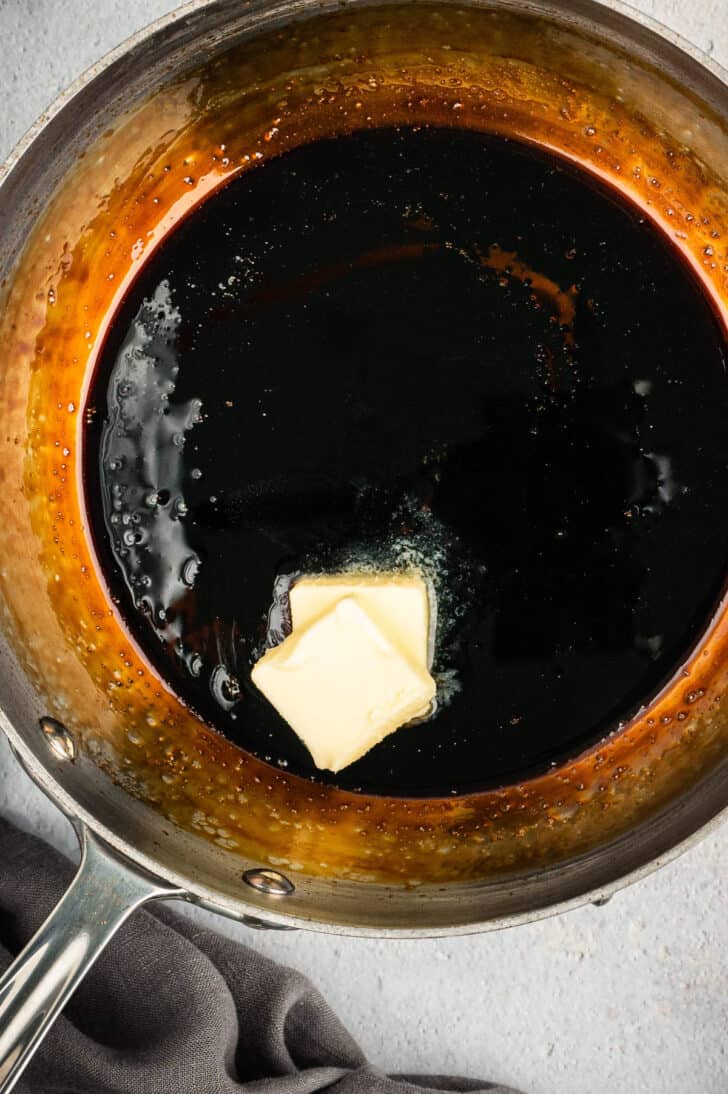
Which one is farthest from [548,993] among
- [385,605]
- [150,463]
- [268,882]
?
[150,463]

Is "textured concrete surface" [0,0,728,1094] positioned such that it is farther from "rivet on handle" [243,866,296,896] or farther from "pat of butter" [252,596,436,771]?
"pat of butter" [252,596,436,771]

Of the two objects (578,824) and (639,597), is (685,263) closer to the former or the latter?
(639,597)

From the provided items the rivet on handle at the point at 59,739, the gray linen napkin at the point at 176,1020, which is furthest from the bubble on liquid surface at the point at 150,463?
the gray linen napkin at the point at 176,1020

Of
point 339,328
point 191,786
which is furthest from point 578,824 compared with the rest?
point 339,328

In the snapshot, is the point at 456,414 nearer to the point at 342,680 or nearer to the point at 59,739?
the point at 342,680

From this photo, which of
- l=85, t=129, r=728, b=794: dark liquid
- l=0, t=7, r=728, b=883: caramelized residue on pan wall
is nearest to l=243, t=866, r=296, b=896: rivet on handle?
l=0, t=7, r=728, b=883: caramelized residue on pan wall

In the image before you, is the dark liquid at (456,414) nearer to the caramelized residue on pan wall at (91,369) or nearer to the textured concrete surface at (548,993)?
the caramelized residue on pan wall at (91,369)
